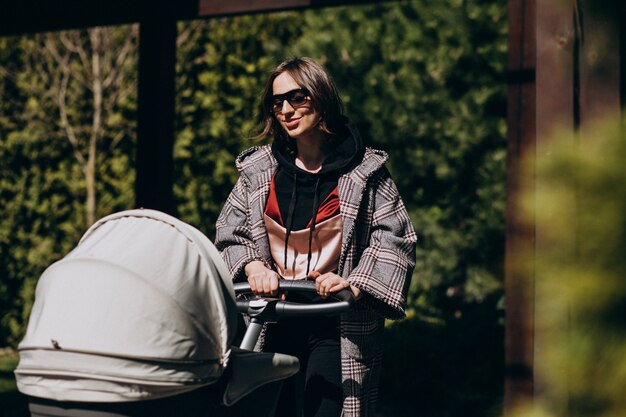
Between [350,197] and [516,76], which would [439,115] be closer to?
[516,76]

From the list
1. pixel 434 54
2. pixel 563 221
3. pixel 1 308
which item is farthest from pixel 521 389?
pixel 1 308

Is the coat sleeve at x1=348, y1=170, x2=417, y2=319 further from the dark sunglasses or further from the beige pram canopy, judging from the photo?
the beige pram canopy

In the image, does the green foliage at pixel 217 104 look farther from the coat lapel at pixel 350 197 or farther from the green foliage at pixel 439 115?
the coat lapel at pixel 350 197

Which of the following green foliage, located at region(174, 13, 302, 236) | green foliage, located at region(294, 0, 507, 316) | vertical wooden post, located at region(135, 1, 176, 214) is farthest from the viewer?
green foliage, located at region(174, 13, 302, 236)

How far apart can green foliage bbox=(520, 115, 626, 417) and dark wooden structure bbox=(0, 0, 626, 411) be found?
39 mm

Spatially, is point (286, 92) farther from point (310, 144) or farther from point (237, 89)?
point (237, 89)

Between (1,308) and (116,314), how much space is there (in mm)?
6500

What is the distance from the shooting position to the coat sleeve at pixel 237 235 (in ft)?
7.98

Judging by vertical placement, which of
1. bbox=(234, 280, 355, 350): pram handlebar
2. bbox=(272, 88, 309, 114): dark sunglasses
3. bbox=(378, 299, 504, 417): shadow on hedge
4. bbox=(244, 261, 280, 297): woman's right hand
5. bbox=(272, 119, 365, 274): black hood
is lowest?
bbox=(378, 299, 504, 417): shadow on hedge

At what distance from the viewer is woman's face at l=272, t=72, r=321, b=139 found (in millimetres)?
2439

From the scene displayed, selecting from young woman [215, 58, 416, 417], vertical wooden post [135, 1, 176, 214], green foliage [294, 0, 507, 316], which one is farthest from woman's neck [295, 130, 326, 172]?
green foliage [294, 0, 507, 316]

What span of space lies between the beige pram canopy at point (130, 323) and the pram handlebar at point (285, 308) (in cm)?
34

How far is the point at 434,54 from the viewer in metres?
6.69

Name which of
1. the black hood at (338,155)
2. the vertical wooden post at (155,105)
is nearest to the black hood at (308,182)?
the black hood at (338,155)
